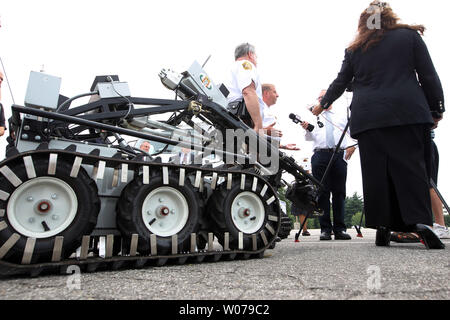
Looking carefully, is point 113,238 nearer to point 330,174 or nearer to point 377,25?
point 377,25

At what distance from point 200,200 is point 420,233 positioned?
176cm

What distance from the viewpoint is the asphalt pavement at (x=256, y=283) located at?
112 cm

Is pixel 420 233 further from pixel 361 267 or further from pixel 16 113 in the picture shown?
pixel 16 113

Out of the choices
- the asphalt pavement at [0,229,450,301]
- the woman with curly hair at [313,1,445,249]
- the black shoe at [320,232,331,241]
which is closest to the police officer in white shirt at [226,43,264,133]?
the woman with curly hair at [313,1,445,249]

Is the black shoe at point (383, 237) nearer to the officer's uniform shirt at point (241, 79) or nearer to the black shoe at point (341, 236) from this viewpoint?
the black shoe at point (341, 236)

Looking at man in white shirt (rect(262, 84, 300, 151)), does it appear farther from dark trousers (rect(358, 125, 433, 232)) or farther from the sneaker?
the sneaker

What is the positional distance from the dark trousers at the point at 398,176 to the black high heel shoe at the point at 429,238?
54 mm

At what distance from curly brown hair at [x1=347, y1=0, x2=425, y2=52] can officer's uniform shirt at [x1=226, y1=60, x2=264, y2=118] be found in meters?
0.96

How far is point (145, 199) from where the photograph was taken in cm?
194

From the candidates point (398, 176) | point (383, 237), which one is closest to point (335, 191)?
point (383, 237)

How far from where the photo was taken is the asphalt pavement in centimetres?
112

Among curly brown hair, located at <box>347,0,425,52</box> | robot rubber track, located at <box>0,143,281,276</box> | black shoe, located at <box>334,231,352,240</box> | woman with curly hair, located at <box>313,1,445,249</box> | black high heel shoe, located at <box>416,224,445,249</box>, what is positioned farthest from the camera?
black shoe, located at <box>334,231,352,240</box>

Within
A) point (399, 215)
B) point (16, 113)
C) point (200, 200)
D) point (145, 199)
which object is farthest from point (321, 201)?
point (16, 113)

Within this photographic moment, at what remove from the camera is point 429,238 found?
2.47 m
